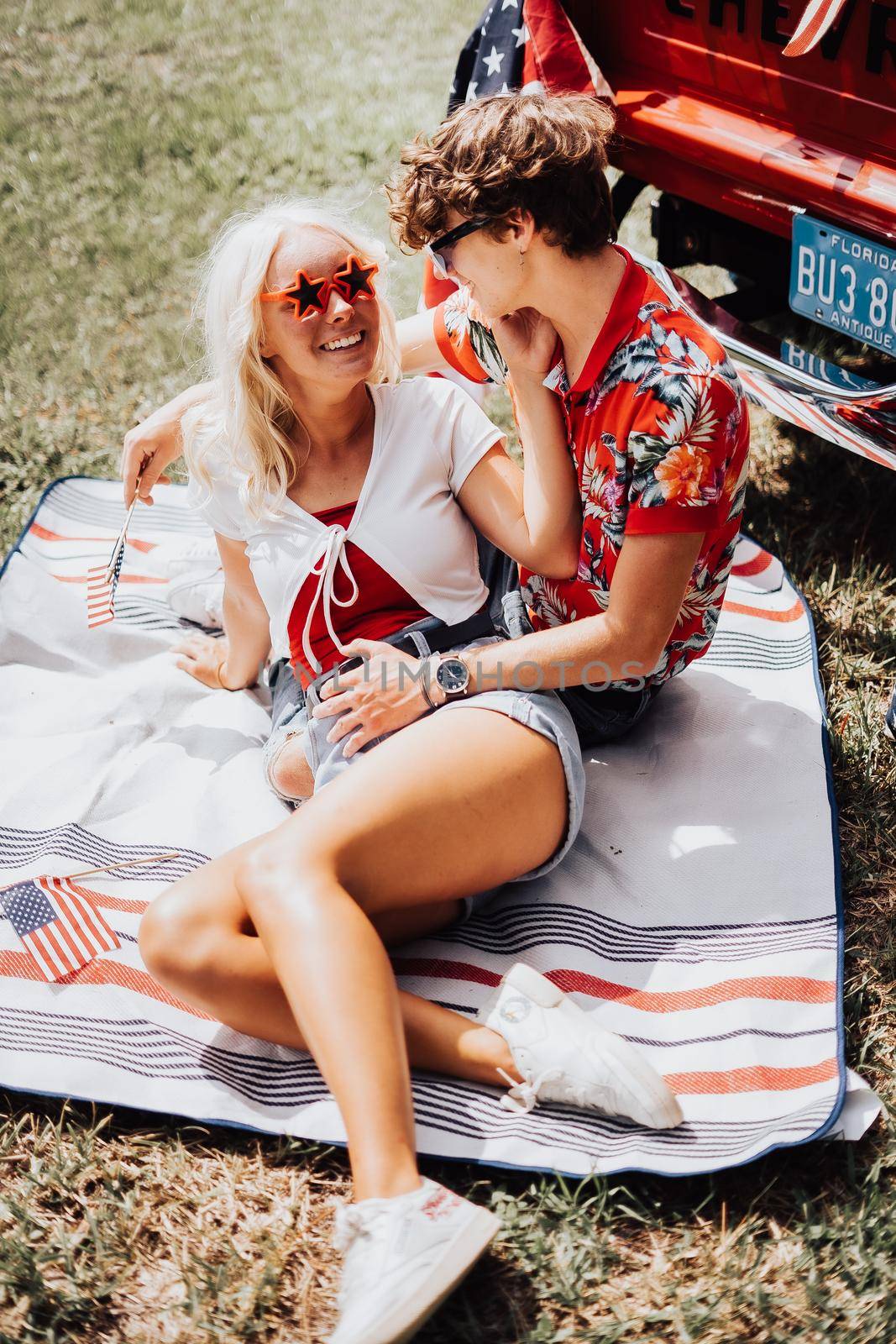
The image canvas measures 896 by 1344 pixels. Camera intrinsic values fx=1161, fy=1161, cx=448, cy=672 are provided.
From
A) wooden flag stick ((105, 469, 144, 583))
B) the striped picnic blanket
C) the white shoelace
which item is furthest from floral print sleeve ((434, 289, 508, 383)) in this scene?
the white shoelace

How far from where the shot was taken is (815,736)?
2.74 metres

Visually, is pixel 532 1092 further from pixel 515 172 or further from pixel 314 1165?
pixel 515 172

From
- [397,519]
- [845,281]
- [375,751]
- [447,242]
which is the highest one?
[447,242]

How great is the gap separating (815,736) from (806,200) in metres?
1.28

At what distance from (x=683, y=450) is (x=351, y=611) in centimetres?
80

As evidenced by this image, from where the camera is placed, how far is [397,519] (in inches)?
94.8

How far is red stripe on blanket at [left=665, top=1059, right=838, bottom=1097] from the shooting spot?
2.08 metres

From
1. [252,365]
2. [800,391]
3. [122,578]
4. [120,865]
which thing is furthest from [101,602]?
[800,391]

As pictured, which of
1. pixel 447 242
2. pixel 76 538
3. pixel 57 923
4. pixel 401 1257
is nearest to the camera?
pixel 401 1257

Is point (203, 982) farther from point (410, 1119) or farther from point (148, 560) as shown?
point (148, 560)

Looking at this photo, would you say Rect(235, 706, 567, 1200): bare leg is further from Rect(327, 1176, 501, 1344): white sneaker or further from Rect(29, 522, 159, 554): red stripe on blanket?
Rect(29, 522, 159, 554): red stripe on blanket

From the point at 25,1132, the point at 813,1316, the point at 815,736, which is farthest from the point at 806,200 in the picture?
the point at 25,1132

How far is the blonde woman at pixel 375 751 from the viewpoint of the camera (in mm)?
1829

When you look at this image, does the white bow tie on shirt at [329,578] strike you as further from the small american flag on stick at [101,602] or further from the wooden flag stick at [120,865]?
the small american flag on stick at [101,602]
